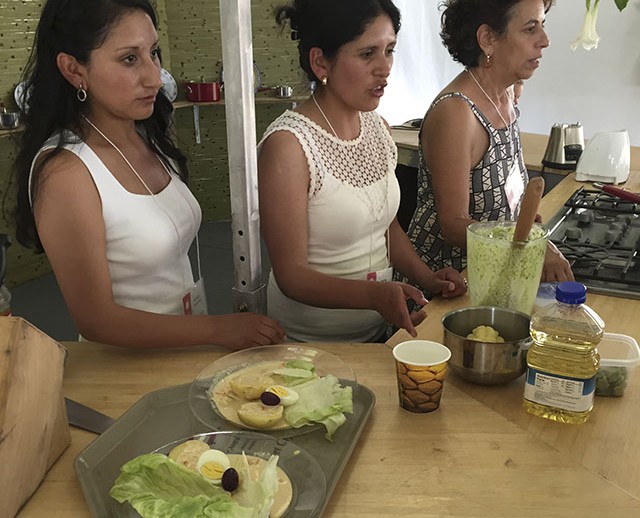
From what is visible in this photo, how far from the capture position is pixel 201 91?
507cm

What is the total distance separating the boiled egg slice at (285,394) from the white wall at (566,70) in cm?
381

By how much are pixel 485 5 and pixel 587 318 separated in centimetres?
135

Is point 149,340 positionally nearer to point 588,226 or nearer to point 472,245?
point 472,245

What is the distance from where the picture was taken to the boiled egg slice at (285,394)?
102cm

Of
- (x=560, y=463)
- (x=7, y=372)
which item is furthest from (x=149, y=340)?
(x=560, y=463)

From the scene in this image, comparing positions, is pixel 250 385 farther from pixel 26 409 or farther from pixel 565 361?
pixel 565 361

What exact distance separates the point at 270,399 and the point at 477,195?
127 centimetres

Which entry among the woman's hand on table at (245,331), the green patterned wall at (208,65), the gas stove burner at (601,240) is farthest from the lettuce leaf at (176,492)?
the green patterned wall at (208,65)

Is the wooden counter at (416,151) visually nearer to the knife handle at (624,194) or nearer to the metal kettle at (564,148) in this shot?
the metal kettle at (564,148)

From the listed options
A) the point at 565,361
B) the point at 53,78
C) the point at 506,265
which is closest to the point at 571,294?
the point at 565,361

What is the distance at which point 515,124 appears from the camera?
2.22m

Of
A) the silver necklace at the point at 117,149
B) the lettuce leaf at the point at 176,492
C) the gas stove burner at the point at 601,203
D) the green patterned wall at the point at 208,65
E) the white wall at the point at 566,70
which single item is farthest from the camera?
the green patterned wall at the point at 208,65

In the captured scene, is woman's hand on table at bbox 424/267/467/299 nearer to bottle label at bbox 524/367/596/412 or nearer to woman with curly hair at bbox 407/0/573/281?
woman with curly hair at bbox 407/0/573/281

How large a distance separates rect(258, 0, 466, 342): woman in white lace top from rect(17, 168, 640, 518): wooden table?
392mm
